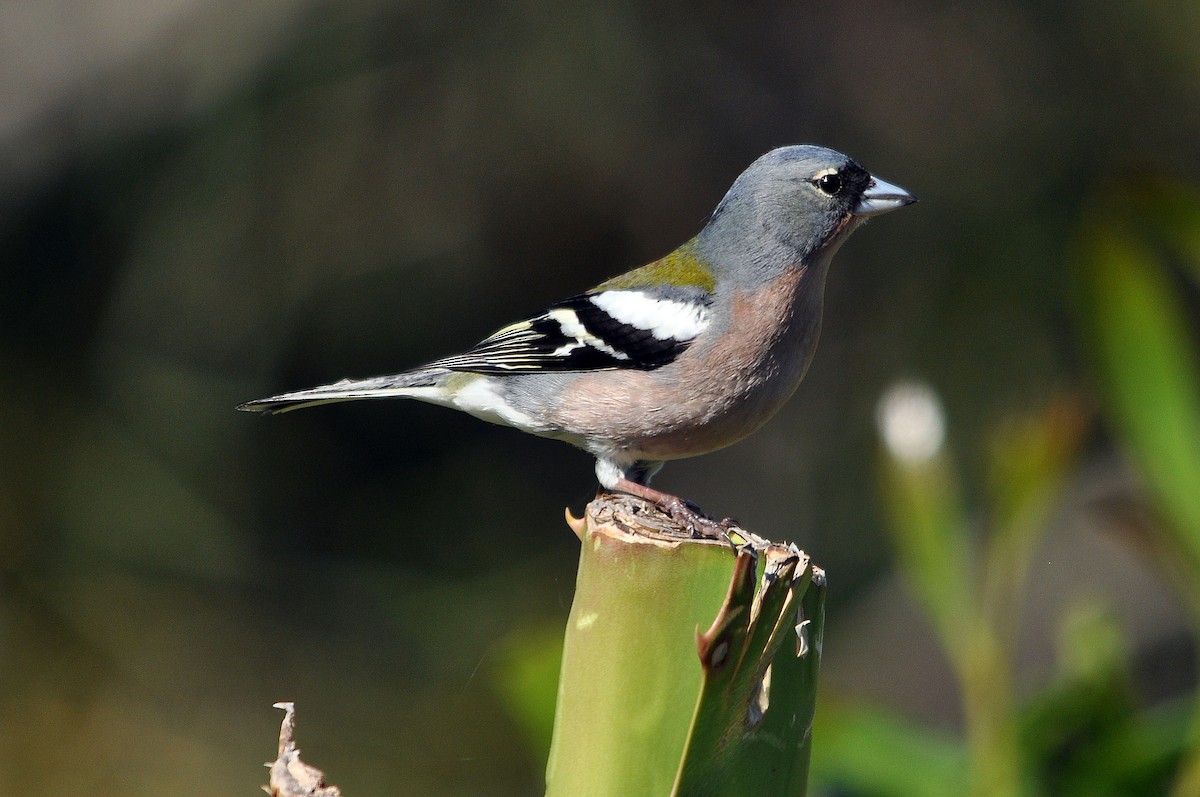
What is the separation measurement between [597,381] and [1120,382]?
142 cm

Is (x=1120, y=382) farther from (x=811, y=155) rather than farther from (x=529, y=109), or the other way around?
(x=529, y=109)

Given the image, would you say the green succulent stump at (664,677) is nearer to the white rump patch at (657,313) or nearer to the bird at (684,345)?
the bird at (684,345)

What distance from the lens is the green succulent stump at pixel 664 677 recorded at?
178cm

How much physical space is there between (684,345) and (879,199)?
0.72 meters

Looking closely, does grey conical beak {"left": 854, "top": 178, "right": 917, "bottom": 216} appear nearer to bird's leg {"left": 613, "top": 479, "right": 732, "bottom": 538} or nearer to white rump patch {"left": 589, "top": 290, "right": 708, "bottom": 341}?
white rump patch {"left": 589, "top": 290, "right": 708, "bottom": 341}

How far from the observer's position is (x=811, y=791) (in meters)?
3.21

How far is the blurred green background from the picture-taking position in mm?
6500

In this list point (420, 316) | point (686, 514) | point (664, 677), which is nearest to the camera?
point (664, 677)

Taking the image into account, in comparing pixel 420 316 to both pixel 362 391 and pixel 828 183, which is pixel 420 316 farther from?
pixel 828 183

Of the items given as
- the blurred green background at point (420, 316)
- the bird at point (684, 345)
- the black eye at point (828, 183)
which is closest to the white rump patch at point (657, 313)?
the bird at point (684, 345)

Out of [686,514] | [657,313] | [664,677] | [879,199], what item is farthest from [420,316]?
[664,677]

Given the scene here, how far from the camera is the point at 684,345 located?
3.24 m

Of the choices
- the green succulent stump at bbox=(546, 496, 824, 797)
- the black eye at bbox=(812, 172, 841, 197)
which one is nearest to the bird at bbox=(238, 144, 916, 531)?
the black eye at bbox=(812, 172, 841, 197)

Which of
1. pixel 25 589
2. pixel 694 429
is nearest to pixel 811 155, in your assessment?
pixel 694 429
